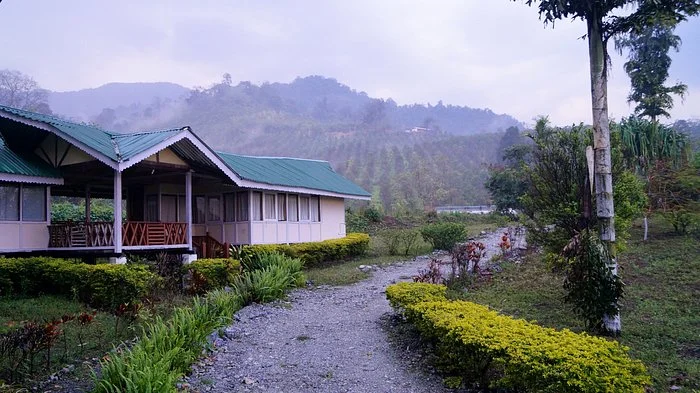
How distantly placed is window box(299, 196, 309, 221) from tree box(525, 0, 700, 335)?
45.7ft

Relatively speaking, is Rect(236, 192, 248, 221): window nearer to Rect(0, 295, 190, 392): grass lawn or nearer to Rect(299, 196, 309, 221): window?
Rect(299, 196, 309, 221): window

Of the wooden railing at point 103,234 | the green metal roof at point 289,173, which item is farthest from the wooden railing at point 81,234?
the green metal roof at point 289,173

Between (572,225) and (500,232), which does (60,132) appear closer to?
(572,225)

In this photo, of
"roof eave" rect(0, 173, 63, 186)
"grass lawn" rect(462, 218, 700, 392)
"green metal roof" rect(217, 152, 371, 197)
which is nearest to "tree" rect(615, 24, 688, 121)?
"grass lawn" rect(462, 218, 700, 392)

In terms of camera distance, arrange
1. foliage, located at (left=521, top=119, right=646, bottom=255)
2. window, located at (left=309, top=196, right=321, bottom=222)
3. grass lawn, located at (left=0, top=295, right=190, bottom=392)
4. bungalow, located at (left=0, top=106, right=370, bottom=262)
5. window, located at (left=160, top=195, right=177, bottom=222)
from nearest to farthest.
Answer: grass lawn, located at (left=0, top=295, right=190, bottom=392)
foliage, located at (left=521, top=119, right=646, bottom=255)
bungalow, located at (left=0, top=106, right=370, bottom=262)
window, located at (left=160, top=195, right=177, bottom=222)
window, located at (left=309, top=196, right=321, bottom=222)

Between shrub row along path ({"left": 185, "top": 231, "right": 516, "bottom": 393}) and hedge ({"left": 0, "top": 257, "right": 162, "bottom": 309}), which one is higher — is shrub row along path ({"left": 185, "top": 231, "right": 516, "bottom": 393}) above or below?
below

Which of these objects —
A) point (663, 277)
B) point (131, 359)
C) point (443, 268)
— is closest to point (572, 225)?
point (663, 277)

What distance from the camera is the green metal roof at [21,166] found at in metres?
13.5

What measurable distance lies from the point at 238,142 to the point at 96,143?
73.2 meters

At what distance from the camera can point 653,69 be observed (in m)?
25.8

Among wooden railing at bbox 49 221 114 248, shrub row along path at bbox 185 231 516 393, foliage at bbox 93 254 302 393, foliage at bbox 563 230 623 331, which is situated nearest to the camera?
foliage at bbox 93 254 302 393

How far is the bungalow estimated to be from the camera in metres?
13.7

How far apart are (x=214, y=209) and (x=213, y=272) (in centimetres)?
706

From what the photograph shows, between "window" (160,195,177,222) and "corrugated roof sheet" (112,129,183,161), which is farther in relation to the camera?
"window" (160,195,177,222)
